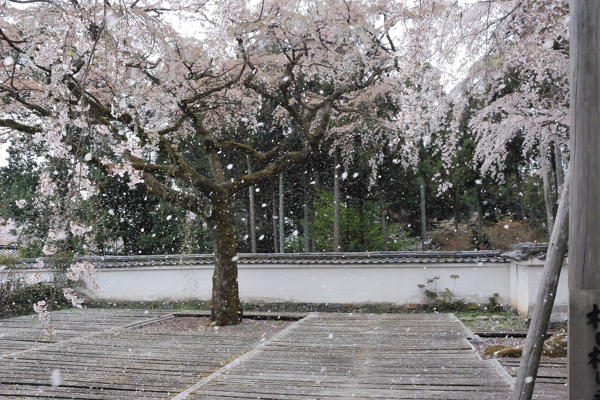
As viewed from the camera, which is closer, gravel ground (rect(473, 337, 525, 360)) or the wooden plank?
the wooden plank

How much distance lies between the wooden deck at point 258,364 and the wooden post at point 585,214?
1.54 meters

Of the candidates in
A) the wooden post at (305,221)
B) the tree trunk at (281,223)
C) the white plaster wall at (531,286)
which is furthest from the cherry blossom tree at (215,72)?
the wooden post at (305,221)

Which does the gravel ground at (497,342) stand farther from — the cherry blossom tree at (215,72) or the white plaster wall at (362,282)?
the cherry blossom tree at (215,72)

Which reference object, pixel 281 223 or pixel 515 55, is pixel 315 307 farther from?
pixel 515 55

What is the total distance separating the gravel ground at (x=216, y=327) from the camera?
23.8 feet

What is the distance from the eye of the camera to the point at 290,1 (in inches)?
319

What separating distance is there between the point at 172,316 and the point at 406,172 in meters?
9.70

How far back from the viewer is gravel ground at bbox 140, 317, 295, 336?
7243 millimetres

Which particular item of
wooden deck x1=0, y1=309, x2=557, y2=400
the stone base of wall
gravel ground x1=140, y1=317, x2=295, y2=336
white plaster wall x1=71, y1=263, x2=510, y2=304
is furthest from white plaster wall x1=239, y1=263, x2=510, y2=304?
wooden deck x1=0, y1=309, x2=557, y2=400

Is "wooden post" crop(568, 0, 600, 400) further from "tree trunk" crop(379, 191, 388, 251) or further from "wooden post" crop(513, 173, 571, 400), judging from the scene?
"tree trunk" crop(379, 191, 388, 251)

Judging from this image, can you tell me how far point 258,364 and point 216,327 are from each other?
2.82m

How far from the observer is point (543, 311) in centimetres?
257

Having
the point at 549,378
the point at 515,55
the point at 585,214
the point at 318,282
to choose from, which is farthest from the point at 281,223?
the point at 585,214

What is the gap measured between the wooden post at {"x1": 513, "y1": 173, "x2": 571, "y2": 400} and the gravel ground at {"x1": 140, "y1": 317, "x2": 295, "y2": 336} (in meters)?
4.98
